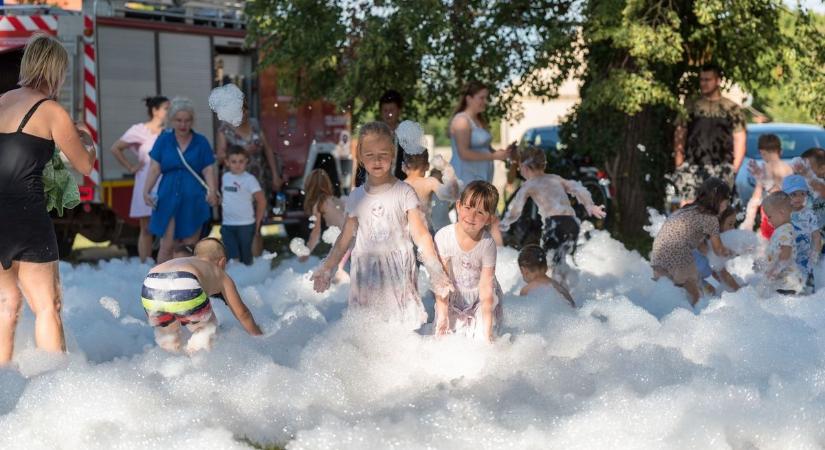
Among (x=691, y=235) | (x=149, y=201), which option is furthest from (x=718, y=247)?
(x=149, y=201)

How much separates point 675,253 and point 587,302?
32.4 inches

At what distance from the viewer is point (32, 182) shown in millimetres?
5965

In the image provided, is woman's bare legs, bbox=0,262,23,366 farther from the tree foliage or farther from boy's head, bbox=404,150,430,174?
the tree foliage

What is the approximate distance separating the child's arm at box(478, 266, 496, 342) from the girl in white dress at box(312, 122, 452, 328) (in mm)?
371

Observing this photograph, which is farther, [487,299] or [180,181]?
[180,181]

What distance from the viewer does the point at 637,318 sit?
761 cm

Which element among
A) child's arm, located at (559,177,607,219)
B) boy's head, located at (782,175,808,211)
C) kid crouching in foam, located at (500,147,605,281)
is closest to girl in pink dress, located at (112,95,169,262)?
kid crouching in foam, located at (500,147,605,281)

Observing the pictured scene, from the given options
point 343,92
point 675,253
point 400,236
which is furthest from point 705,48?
point 400,236

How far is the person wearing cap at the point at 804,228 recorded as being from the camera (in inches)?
334

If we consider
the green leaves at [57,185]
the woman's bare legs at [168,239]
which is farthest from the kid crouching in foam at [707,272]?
the green leaves at [57,185]

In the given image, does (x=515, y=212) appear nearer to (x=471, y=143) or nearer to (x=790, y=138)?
(x=471, y=143)

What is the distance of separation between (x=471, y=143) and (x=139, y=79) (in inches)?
199

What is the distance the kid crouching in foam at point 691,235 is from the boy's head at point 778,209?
0.34m

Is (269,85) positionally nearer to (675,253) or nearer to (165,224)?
(165,224)
